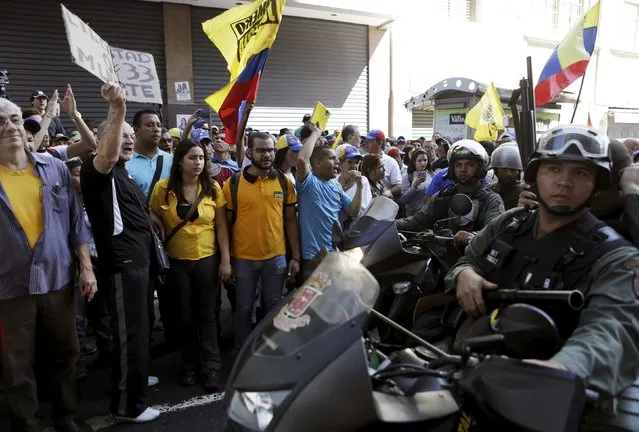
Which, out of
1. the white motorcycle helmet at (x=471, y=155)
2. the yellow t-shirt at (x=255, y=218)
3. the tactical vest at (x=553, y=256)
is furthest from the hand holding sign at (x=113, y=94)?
the white motorcycle helmet at (x=471, y=155)

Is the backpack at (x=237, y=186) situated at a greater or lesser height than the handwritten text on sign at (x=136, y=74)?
lesser

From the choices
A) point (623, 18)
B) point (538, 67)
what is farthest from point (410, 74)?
point (623, 18)

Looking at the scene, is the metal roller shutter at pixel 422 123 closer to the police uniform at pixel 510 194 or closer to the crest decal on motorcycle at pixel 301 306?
the police uniform at pixel 510 194

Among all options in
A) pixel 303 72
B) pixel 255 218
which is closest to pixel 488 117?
pixel 255 218

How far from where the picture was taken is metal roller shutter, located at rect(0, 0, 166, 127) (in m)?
12.7

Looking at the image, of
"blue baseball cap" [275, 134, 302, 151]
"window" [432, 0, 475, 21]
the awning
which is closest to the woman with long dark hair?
"blue baseball cap" [275, 134, 302, 151]

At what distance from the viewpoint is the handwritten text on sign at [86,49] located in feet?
12.4

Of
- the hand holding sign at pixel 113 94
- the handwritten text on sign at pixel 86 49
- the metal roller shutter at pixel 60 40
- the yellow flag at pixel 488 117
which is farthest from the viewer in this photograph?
the metal roller shutter at pixel 60 40

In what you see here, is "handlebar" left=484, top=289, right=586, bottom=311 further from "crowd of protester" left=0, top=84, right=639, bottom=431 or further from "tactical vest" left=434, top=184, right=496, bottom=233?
"tactical vest" left=434, top=184, right=496, bottom=233

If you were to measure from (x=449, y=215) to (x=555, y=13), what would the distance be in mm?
23040

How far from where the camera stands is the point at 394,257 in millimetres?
3400

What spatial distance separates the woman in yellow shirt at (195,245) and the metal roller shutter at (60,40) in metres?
10.4

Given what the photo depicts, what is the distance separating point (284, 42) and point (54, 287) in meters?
14.6

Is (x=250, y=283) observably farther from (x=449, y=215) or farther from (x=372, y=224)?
(x=449, y=215)
